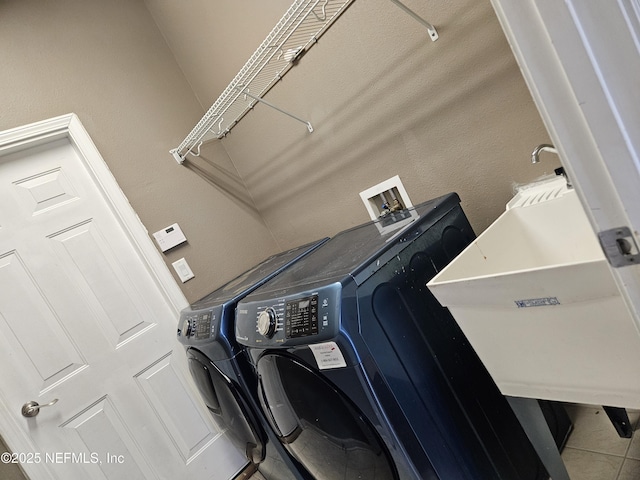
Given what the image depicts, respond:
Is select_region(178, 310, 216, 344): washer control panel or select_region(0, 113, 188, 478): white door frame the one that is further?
select_region(0, 113, 188, 478): white door frame

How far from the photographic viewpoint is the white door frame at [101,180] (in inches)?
76.1

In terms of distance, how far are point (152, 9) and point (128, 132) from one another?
0.78m

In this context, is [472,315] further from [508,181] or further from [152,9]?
[152,9]

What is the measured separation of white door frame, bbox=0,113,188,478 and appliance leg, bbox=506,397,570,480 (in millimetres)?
1731

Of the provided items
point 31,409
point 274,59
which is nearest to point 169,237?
point 31,409

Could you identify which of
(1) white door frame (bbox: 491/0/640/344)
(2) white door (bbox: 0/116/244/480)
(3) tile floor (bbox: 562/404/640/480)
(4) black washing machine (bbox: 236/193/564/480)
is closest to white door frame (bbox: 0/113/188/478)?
(2) white door (bbox: 0/116/244/480)

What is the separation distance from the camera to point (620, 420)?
1271 mm

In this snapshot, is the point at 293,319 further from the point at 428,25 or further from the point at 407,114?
the point at 428,25

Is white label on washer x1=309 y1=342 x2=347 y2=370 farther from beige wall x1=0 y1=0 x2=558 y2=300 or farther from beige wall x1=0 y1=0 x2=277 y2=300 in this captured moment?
beige wall x1=0 y1=0 x2=277 y2=300

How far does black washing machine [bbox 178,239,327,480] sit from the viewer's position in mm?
1537

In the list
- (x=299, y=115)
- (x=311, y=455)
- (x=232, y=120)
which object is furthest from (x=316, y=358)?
(x=232, y=120)

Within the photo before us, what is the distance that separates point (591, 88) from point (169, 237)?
2.13 metres

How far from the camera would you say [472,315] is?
99 centimetres

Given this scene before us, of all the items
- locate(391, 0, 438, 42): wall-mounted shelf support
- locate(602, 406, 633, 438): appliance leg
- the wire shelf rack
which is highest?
the wire shelf rack
